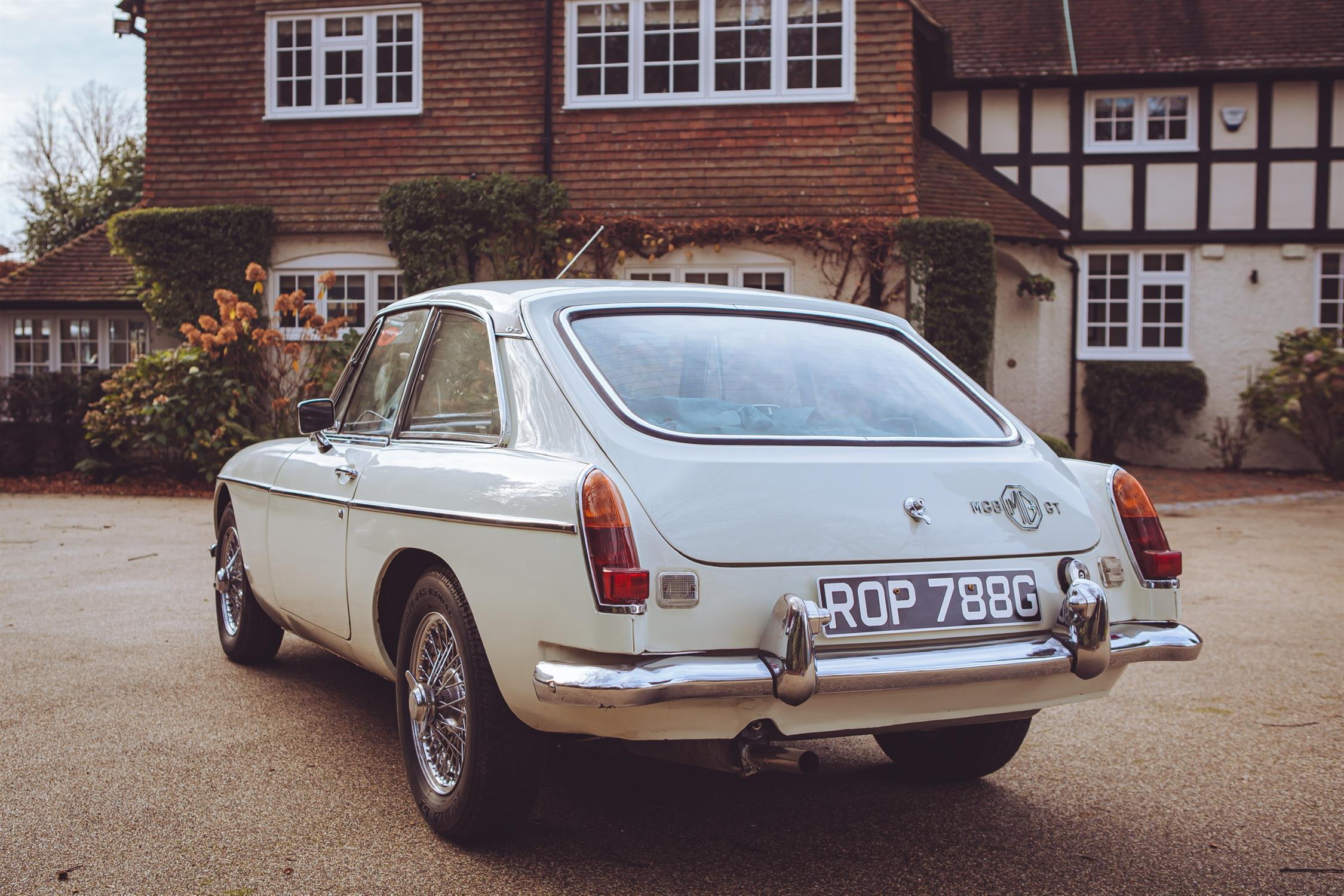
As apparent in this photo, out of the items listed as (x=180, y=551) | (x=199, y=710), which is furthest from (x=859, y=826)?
(x=180, y=551)

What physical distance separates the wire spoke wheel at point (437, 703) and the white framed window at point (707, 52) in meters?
12.3

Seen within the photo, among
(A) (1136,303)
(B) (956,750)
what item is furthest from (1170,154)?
(B) (956,750)

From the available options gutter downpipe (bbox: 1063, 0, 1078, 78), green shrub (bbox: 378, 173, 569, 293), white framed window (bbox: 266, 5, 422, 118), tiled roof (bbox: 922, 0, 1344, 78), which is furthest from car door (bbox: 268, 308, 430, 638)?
gutter downpipe (bbox: 1063, 0, 1078, 78)

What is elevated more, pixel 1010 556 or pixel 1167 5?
pixel 1167 5

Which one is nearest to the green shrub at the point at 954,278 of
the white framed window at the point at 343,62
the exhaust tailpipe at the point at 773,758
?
the white framed window at the point at 343,62

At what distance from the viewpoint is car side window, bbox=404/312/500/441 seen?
357cm

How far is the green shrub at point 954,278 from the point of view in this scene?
14.2 meters

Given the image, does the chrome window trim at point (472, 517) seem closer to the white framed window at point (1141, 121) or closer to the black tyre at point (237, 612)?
the black tyre at point (237, 612)

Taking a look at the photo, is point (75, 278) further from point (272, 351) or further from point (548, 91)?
point (548, 91)

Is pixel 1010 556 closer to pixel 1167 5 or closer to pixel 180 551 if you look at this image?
pixel 180 551

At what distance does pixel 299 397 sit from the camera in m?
14.1

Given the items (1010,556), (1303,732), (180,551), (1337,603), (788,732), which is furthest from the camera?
(180,551)

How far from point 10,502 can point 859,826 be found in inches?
467

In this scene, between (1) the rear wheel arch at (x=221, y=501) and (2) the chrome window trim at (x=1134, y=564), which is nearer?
(2) the chrome window trim at (x=1134, y=564)
